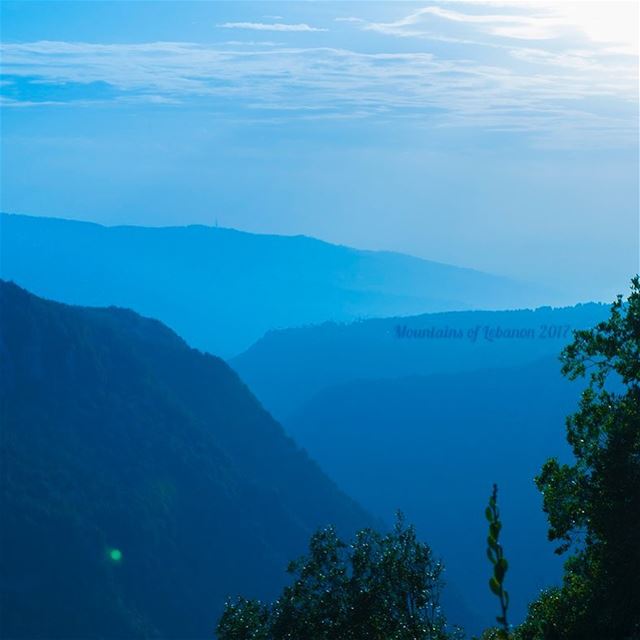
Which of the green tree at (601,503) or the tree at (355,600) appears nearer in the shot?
the green tree at (601,503)

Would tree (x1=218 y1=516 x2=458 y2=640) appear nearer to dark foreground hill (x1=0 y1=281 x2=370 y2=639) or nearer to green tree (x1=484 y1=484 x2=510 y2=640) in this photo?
green tree (x1=484 y1=484 x2=510 y2=640)

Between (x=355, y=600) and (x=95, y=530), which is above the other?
(x=95, y=530)

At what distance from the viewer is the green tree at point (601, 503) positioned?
20203 mm

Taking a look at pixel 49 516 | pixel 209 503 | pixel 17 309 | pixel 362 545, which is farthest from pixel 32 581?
pixel 362 545

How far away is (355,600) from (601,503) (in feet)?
39.2

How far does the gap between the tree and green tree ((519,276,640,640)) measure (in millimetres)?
7487

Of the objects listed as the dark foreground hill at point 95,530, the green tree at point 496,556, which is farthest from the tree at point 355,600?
the dark foreground hill at point 95,530

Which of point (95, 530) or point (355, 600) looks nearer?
point (355, 600)

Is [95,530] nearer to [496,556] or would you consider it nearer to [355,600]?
[355,600]

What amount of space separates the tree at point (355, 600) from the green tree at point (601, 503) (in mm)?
7487

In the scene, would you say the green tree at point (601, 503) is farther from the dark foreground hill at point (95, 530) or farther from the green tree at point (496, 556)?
the dark foreground hill at point (95, 530)

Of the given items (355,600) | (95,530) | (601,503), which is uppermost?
(95,530)

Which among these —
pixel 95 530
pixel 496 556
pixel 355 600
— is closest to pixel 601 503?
pixel 355 600

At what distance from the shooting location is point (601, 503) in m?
21.2
